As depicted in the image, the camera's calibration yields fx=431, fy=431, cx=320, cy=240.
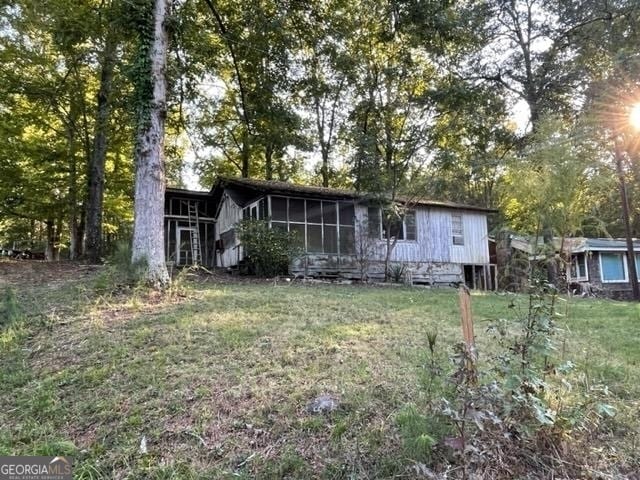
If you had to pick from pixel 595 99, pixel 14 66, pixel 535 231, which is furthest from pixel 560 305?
pixel 14 66

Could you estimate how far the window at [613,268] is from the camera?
70.1 feet

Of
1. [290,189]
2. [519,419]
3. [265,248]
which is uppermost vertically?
[290,189]

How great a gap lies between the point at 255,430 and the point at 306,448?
1.37ft

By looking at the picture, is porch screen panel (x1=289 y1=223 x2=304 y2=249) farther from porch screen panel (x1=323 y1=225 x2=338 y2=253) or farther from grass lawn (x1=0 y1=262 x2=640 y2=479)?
grass lawn (x1=0 y1=262 x2=640 y2=479)

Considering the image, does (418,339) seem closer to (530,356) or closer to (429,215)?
(530,356)

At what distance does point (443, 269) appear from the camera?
17.7m

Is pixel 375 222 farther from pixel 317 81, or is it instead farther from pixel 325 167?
pixel 325 167

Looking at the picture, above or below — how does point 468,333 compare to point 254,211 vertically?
below

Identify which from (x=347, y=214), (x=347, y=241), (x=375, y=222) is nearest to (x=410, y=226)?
(x=375, y=222)

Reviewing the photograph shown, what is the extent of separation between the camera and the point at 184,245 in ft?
64.2

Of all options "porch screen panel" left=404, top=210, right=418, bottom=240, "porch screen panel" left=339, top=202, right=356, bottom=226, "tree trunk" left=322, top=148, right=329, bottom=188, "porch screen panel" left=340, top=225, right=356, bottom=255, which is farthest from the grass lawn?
"tree trunk" left=322, top=148, right=329, bottom=188

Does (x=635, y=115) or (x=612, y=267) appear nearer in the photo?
(x=635, y=115)

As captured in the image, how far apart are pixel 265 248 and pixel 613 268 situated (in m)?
18.7

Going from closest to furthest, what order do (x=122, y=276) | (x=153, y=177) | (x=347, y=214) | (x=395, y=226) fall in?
(x=122, y=276), (x=153, y=177), (x=347, y=214), (x=395, y=226)
